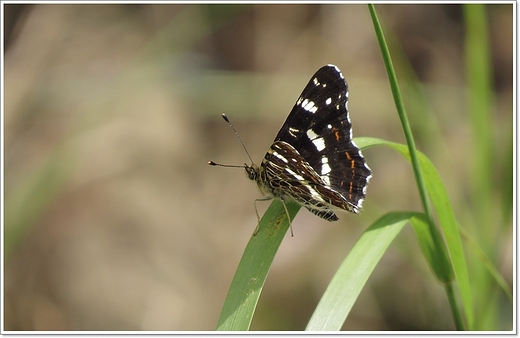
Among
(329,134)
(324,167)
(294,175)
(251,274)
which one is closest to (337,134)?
(329,134)

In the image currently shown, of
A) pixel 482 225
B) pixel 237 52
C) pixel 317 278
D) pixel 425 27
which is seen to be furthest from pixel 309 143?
pixel 425 27

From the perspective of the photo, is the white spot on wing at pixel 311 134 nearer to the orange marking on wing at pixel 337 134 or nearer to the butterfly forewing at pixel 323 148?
the butterfly forewing at pixel 323 148

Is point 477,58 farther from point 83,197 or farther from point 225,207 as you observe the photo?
point 83,197

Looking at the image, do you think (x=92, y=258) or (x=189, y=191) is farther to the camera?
(x=189, y=191)

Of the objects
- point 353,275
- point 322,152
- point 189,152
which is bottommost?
point 189,152

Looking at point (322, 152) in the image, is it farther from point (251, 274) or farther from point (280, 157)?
point (251, 274)

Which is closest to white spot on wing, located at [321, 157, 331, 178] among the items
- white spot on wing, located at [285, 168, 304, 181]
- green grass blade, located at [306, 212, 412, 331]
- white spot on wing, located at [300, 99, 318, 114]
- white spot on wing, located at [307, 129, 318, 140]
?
white spot on wing, located at [307, 129, 318, 140]

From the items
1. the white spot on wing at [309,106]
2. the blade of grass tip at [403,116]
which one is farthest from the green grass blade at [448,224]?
the white spot on wing at [309,106]
